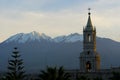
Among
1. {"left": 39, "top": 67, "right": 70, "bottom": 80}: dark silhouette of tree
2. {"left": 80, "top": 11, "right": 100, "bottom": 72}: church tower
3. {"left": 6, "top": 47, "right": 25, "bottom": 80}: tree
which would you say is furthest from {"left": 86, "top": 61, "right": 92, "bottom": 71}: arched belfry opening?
{"left": 39, "top": 67, "right": 70, "bottom": 80}: dark silhouette of tree

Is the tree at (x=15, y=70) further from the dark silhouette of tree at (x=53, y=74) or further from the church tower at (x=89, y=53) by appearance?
the church tower at (x=89, y=53)

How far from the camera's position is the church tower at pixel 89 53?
10506 cm

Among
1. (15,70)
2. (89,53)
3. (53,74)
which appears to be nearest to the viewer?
(53,74)

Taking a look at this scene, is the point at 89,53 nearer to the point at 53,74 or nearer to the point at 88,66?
the point at 88,66

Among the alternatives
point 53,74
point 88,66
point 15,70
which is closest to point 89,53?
point 88,66

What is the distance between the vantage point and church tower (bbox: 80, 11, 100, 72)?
345 ft

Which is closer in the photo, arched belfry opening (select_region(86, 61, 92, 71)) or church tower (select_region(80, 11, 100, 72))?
church tower (select_region(80, 11, 100, 72))

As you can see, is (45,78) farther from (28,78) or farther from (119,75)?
(28,78)

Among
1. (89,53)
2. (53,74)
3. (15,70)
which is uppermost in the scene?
(89,53)

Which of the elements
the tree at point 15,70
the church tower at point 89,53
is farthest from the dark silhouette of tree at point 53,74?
the church tower at point 89,53

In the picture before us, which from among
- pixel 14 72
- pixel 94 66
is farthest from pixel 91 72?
pixel 14 72

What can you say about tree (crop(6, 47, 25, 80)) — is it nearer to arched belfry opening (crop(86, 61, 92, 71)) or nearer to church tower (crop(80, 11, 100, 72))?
church tower (crop(80, 11, 100, 72))

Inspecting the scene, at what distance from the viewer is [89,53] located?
346 ft

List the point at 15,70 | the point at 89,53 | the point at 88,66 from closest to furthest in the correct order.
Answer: the point at 15,70 → the point at 89,53 → the point at 88,66
